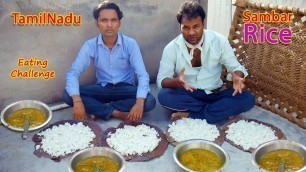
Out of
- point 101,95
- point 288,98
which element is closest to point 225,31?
point 288,98

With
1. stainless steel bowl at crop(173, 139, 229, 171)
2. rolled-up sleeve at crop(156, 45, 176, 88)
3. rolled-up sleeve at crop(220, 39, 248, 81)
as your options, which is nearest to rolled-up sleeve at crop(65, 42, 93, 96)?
rolled-up sleeve at crop(156, 45, 176, 88)

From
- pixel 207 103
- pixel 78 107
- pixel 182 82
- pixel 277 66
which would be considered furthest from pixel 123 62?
pixel 277 66

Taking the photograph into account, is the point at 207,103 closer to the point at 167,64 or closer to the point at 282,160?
the point at 167,64

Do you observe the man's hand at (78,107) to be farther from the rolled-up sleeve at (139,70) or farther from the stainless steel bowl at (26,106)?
the rolled-up sleeve at (139,70)

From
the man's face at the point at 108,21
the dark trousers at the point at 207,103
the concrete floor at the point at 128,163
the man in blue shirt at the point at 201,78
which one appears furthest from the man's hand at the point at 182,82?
the man's face at the point at 108,21

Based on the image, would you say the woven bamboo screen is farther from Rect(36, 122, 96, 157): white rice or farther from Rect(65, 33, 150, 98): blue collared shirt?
Rect(36, 122, 96, 157): white rice

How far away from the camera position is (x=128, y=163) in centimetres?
430

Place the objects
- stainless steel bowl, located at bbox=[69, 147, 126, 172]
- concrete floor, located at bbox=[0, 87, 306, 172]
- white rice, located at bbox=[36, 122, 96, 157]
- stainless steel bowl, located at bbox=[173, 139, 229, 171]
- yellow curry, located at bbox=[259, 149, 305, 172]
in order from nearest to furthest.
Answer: stainless steel bowl, located at bbox=[69, 147, 126, 172], yellow curry, located at bbox=[259, 149, 305, 172], stainless steel bowl, located at bbox=[173, 139, 229, 171], concrete floor, located at bbox=[0, 87, 306, 172], white rice, located at bbox=[36, 122, 96, 157]

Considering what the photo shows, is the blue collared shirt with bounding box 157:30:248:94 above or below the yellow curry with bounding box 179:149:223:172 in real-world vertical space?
above

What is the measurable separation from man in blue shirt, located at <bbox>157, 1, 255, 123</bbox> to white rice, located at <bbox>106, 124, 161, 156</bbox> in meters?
0.48

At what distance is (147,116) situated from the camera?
17.1 feet

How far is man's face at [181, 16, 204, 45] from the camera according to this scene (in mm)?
4656

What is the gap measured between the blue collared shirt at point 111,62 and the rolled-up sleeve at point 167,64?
0.18 m

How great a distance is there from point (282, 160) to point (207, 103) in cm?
136
